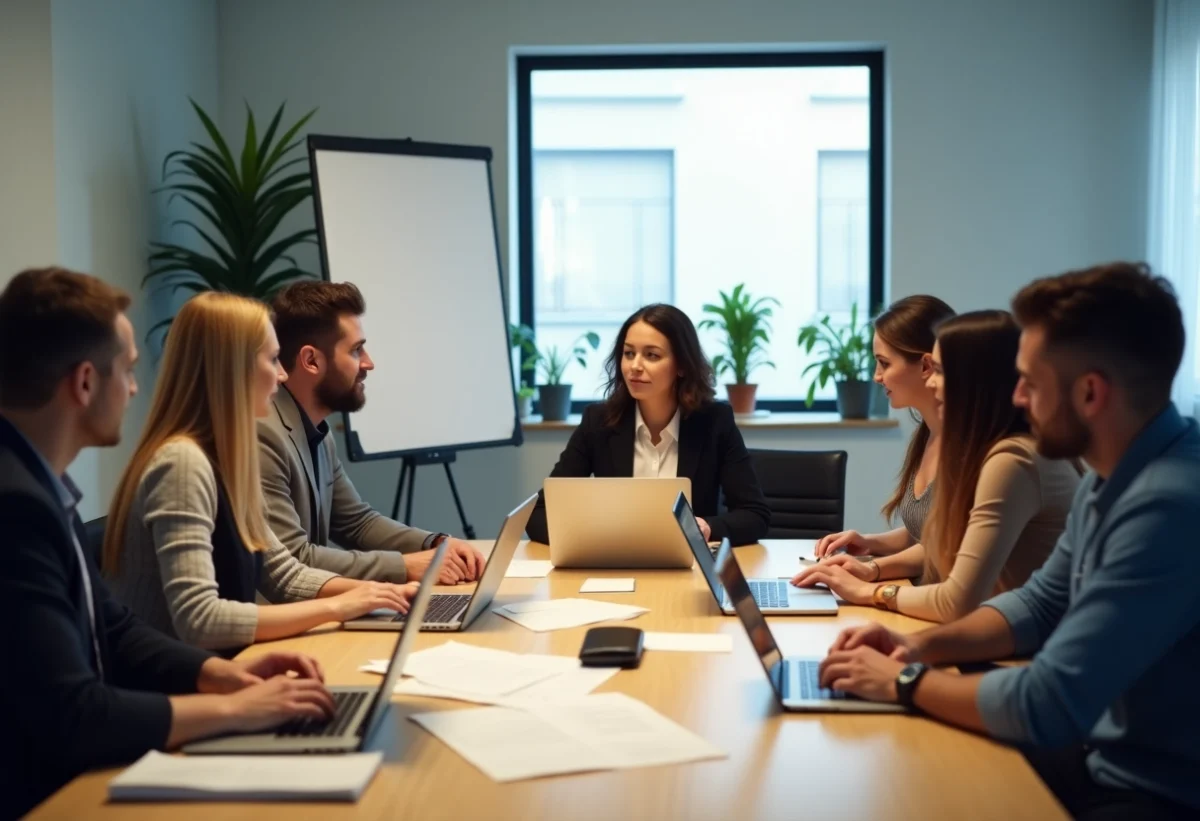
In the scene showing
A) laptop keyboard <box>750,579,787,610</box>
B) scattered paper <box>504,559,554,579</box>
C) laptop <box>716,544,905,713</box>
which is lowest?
scattered paper <box>504,559,554,579</box>

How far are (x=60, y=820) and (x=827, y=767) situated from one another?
0.83 meters

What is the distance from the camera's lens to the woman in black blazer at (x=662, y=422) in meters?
3.42

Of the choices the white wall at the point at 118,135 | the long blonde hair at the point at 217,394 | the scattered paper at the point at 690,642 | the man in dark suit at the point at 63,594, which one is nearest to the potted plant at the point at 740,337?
the white wall at the point at 118,135

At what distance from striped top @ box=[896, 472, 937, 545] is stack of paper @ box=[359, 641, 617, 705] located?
1028mm

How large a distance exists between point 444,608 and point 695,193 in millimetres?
3473

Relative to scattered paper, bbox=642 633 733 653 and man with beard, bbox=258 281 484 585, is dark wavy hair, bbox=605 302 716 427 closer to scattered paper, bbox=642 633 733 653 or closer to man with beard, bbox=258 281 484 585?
man with beard, bbox=258 281 484 585

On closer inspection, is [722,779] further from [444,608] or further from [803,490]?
[803,490]

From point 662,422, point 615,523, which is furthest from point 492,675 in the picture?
point 662,422

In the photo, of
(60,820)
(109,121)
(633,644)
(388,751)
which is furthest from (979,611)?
(109,121)

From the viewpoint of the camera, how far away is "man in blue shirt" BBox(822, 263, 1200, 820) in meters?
A: 1.44

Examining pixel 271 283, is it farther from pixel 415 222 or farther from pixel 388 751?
pixel 388 751

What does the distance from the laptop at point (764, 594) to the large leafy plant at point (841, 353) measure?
2.78 metres

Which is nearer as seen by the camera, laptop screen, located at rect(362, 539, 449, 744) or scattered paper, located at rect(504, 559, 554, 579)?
laptop screen, located at rect(362, 539, 449, 744)

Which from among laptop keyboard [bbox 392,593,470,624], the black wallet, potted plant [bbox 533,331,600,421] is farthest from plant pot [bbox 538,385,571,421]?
the black wallet
